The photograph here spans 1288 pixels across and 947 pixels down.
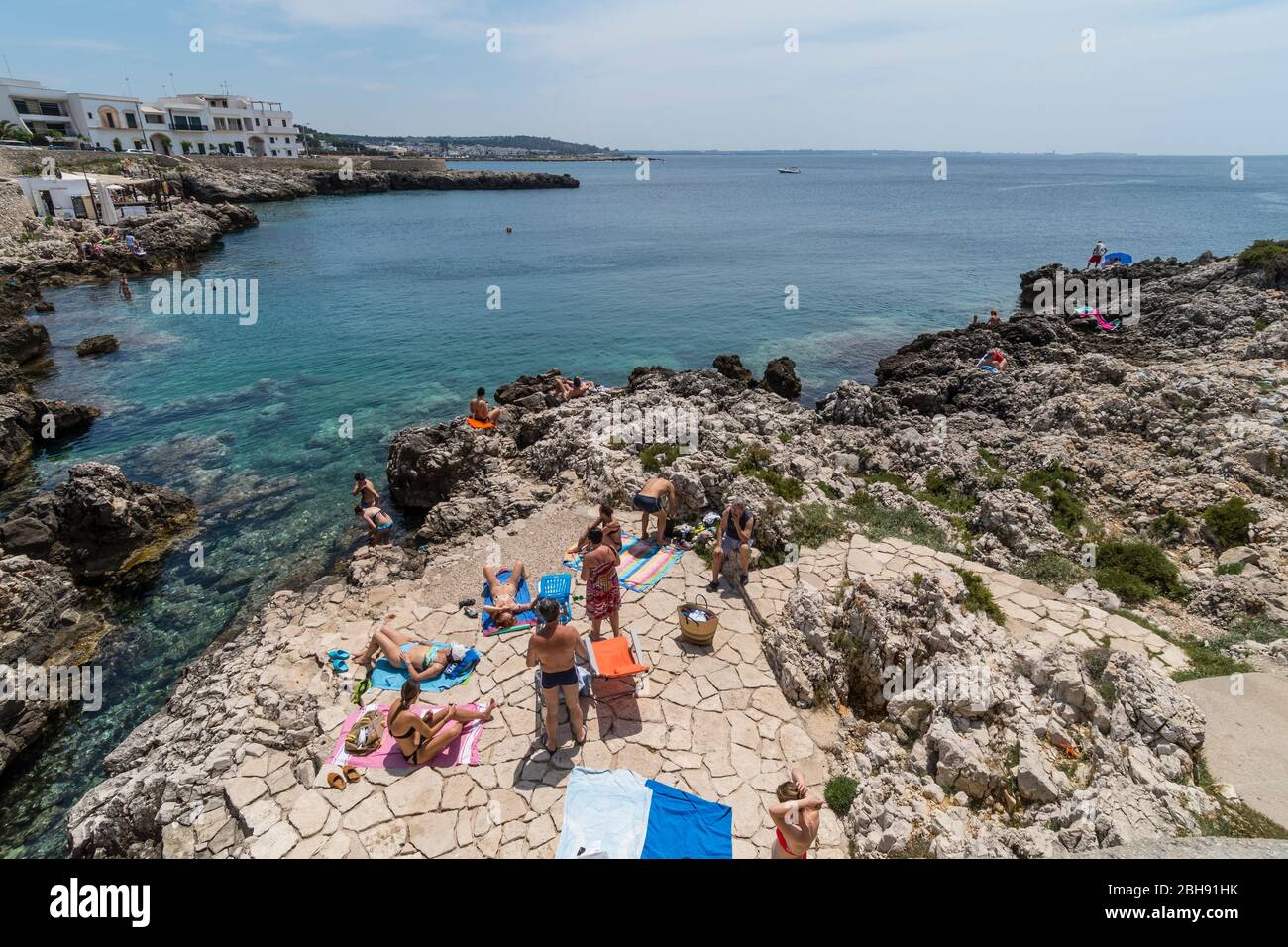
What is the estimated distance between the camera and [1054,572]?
12078mm

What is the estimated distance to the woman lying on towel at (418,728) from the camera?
8.02 meters

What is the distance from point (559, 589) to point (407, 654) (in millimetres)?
2753

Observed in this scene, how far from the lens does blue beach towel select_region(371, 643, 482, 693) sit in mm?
9562

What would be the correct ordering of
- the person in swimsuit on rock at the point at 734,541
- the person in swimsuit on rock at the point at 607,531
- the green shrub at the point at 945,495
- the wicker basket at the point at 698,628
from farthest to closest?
the green shrub at the point at 945,495
the person in swimsuit on rock at the point at 607,531
the person in swimsuit on rock at the point at 734,541
the wicker basket at the point at 698,628

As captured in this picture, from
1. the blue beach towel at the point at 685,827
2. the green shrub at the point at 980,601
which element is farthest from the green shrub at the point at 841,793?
the green shrub at the point at 980,601

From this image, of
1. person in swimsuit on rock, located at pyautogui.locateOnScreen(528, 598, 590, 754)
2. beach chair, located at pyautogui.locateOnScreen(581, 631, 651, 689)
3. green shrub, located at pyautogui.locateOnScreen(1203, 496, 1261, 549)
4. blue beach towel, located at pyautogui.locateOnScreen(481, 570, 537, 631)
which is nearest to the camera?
person in swimsuit on rock, located at pyautogui.locateOnScreen(528, 598, 590, 754)

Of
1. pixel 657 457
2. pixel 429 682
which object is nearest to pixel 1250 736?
pixel 429 682

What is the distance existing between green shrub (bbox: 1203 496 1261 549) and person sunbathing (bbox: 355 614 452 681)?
1551cm

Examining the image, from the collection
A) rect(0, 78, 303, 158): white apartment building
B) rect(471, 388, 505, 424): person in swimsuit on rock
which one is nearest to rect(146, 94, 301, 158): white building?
rect(0, 78, 303, 158): white apartment building

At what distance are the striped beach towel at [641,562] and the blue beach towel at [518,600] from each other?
1.08 m

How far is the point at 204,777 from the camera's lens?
8.27 meters

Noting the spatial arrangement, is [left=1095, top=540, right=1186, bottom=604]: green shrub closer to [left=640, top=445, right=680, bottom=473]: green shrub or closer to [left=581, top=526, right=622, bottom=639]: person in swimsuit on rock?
[left=640, top=445, right=680, bottom=473]: green shrub

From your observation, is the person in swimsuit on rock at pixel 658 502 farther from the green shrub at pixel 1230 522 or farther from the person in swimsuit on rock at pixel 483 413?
the green shrub at pixel 1230 522
